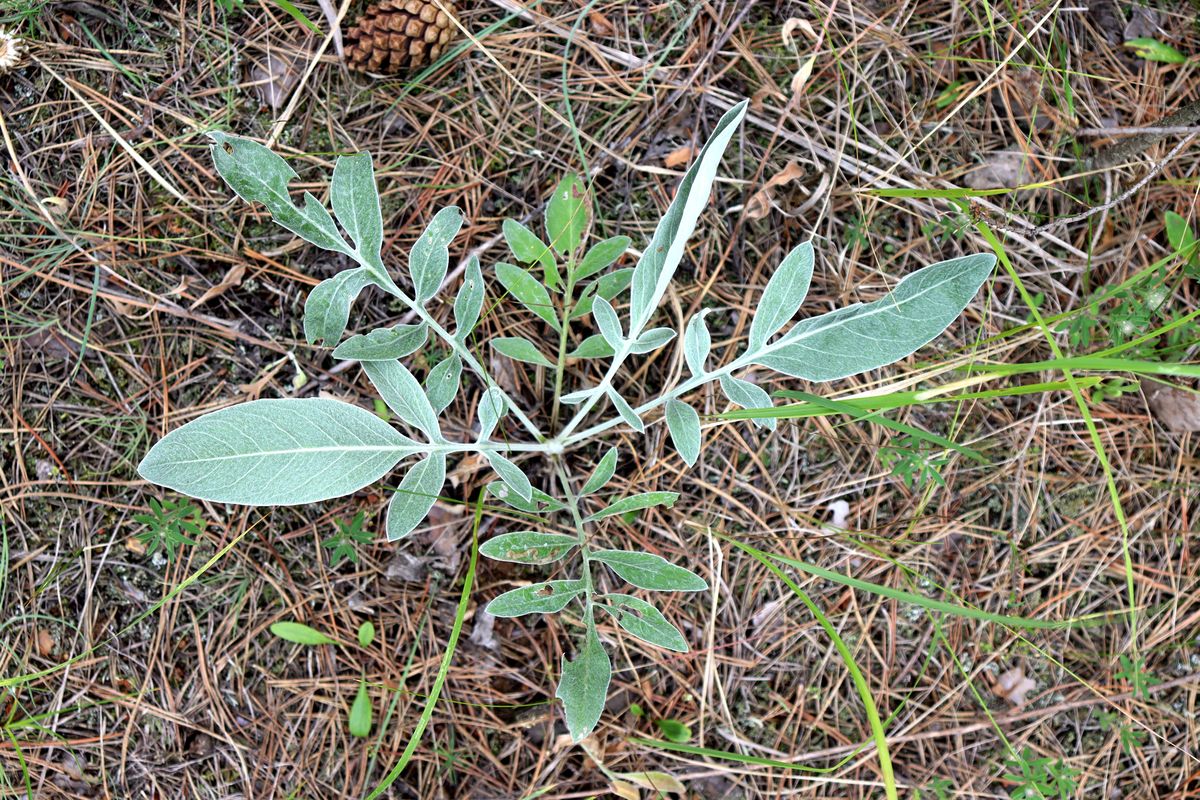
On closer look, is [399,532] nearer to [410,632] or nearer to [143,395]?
[410,632]

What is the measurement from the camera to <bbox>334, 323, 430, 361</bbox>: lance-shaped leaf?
1.55 meters

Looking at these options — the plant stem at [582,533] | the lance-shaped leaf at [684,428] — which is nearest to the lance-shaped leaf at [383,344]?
the plant stem at [582,533]

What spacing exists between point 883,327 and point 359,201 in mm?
1075

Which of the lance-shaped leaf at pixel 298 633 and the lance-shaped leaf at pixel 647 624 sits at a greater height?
the lance-shaped leaf at pixel 647 624

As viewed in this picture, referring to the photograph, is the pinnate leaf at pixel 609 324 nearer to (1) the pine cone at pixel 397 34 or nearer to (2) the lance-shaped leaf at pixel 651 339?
(2) the lance-shaped leaf at pixel 651 339

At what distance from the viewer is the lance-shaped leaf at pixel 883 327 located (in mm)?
1513

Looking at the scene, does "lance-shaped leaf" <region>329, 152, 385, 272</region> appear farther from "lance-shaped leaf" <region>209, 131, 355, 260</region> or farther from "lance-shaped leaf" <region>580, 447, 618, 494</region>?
→ "lance-shaped leaf" <region>580, 447, 618, 494</region>

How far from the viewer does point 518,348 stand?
1739mm

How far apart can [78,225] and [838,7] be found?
6.33 feet

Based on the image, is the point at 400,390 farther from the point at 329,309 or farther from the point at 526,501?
the point at 526,501

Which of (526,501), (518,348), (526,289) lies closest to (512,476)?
(526,501)

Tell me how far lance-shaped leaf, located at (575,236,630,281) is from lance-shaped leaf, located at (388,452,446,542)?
20.2 inches

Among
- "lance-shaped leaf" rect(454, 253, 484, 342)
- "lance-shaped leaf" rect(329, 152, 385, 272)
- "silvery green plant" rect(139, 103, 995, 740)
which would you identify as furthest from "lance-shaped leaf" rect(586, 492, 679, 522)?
"lance-shaped leaf" rect(329, 152, 385, 272)

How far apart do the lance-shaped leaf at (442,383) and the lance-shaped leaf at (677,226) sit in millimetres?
389
